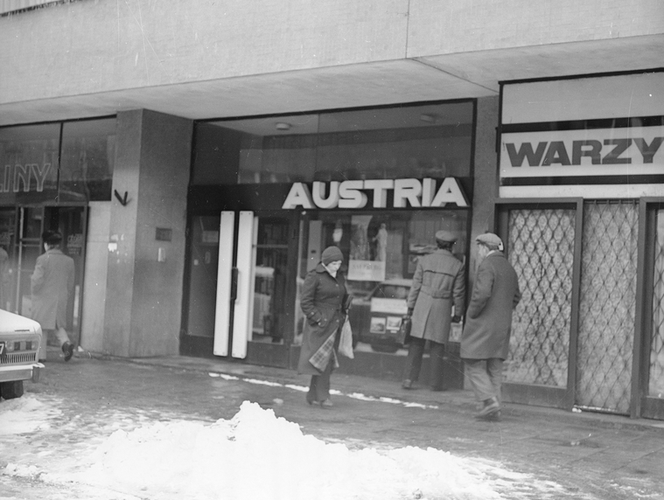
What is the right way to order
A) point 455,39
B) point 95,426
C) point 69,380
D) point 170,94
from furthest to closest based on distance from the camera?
point 170,94
point 69,380
point 455,39
point 95,426

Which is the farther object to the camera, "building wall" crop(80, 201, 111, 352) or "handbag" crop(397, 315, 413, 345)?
"building wall" crop(80, 201, 111, 352)

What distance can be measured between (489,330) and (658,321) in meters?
1.86

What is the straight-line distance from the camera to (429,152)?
12.1m

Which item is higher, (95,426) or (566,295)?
(566,295)

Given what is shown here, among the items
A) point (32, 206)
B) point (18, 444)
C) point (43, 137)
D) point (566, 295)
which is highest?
point (43, 137)

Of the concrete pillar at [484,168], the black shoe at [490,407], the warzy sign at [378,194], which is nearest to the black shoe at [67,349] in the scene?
the warzy sign at [378,194]

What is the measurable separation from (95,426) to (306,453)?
105 inches

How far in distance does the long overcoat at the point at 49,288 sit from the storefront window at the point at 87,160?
7.08ft

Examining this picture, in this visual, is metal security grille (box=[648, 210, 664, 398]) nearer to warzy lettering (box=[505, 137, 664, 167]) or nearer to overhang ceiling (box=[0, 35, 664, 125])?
warzy lettering (box=[505, 137, 664, 167])

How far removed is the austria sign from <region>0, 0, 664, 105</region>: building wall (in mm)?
1037

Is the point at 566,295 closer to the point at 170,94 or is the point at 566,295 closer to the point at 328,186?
the point at 328,186

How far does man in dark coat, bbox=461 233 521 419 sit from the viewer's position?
951 centimetres

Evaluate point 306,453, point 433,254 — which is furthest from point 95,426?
point 433,254

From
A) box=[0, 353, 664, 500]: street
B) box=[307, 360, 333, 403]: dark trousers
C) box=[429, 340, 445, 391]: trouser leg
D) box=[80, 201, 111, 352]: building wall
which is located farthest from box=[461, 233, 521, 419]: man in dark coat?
box=[80, 201, 111, 352]: building wall
